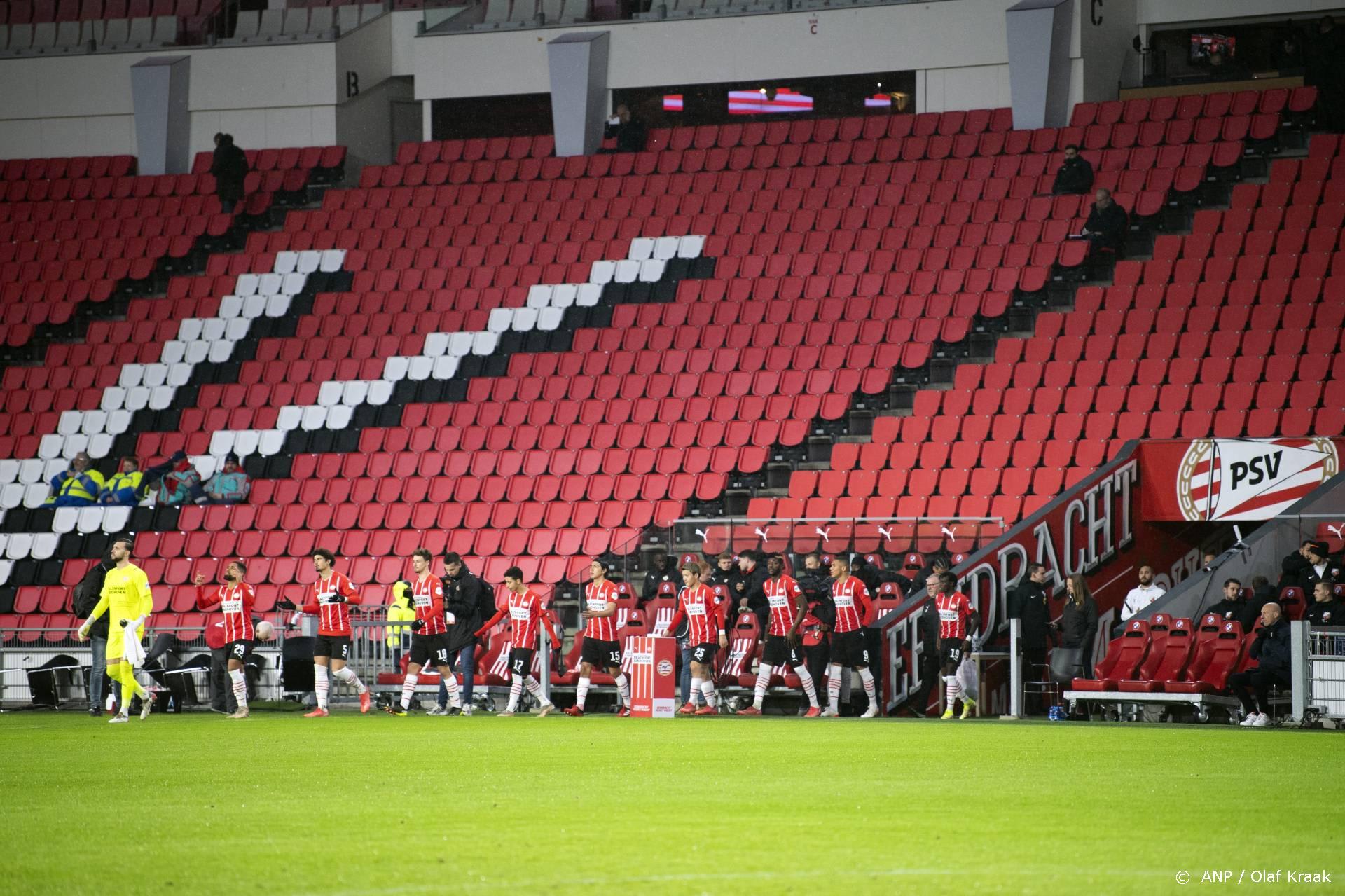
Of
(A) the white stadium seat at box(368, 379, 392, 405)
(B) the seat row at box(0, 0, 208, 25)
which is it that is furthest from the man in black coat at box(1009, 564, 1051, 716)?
(B) the seat row at box(0, 0, 208, 25)

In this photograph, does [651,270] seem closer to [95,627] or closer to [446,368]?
[446,368]

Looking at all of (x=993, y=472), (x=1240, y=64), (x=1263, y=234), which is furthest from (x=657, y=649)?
(x=1240, y=64)

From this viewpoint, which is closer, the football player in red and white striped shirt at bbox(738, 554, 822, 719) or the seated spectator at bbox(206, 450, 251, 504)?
the football player in red and white striped shirt at bbox(738, 554, 822, 719)

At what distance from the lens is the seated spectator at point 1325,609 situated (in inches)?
671

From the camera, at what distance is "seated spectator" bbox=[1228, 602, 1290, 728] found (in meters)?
17.0

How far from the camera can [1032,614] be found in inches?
755

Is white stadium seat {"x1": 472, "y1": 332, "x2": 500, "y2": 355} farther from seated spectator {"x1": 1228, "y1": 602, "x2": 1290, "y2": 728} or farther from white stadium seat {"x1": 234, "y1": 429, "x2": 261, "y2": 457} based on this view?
seated spectator {"x1": 1228, "y1": 602, "x2": 1290, "y2": 728}

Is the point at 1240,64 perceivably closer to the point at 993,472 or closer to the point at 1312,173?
the point at 1312,173

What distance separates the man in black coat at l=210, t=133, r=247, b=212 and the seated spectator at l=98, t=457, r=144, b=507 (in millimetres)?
6381

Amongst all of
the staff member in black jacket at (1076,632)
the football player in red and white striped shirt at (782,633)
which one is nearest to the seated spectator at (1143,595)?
the staff member in black jacket at (1076,632)

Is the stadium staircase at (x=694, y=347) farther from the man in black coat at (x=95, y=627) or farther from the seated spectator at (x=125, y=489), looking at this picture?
the man in black coat at (x=95, y=627)

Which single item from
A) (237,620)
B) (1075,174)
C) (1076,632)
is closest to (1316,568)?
(1076,632)

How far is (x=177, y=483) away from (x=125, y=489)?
0.79 metres

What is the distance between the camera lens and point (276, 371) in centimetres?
2923
